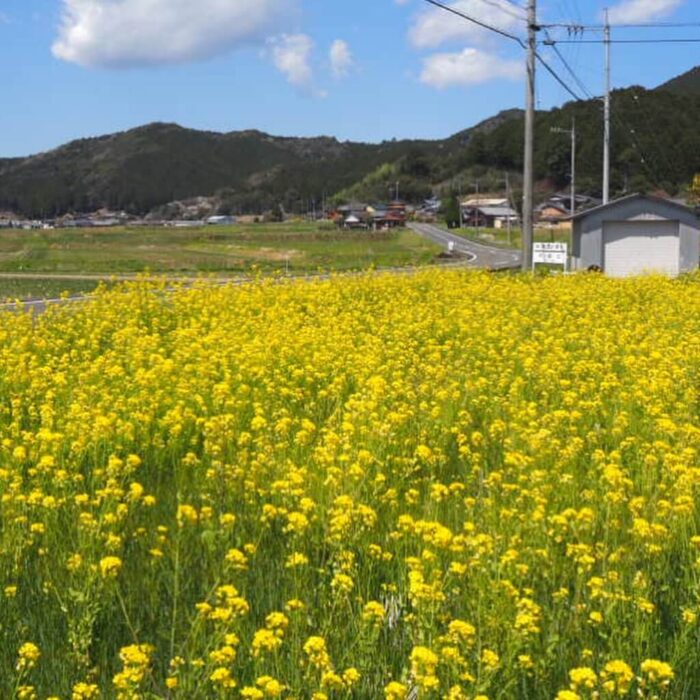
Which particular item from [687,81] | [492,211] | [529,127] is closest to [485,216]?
[492,211]

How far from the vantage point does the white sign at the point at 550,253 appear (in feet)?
77.2

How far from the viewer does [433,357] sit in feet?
28.6

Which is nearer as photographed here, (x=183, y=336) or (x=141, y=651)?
(x=141, y=651)

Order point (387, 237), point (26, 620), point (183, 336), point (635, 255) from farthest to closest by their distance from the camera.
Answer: point (387, 237)
point (635, 255)
point (183, 336)
point (26, 620)

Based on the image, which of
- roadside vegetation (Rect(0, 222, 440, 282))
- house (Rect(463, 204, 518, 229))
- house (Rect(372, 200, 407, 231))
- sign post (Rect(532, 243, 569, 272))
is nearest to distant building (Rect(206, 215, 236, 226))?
house (Rect(372, 200, 407, 231))

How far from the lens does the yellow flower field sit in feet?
10.2

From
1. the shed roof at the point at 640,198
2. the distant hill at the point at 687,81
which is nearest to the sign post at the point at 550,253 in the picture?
the shed roof at the point at 640,198

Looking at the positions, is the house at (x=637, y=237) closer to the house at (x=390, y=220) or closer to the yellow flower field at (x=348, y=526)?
the yellow flower field at (x=348, y=526)

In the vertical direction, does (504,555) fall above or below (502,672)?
above

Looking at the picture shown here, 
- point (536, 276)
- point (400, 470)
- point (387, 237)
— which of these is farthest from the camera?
point (387, 237)

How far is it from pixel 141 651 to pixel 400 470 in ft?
8.75

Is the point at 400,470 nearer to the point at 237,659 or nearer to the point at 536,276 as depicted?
the point at 237,659

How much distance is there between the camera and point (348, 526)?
3.94m

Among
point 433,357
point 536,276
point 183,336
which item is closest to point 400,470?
point 433,357
